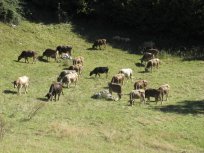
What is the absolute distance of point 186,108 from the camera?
123 feet

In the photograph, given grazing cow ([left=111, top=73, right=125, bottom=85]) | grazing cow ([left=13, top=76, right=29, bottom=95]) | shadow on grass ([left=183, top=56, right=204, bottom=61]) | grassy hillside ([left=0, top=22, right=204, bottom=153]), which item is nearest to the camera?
grassy hillside ([left=0, top=22, right=204, bottom=153])

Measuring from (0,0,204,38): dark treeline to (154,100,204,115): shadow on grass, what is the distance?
1699cm

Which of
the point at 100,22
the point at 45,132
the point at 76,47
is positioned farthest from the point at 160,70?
the point at 45,132

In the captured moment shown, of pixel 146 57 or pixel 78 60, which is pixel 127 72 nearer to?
pixel 78 60

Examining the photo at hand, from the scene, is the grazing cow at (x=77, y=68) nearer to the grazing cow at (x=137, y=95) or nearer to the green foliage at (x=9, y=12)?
the grazing cow at (x=137, y=95)

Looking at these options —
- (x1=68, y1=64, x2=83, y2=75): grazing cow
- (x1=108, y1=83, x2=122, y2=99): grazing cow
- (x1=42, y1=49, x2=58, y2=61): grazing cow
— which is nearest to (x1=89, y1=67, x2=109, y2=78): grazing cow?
(x1=68, y1=64, x2=83, y2=75): grazing cow

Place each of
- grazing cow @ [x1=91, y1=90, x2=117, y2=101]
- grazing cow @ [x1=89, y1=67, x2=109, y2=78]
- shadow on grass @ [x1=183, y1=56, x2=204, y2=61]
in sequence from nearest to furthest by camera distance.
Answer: grazing cow @ [x1=91, y1=90, x2=117, y2=101] < grazing cow @ [x1=89, y1=67, x2=109, y2=78] < shadow on grass @ [x1=183, y1=56, x2=204, y2=61]

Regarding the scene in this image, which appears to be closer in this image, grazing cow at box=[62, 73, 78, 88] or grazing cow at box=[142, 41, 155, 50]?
grazing cow at box=[62, 73, 78, 88]

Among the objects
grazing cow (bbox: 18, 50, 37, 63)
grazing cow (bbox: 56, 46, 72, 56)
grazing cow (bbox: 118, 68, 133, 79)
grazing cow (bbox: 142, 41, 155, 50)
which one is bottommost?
grazing cow (bbox: 118, 68, 133, 79)

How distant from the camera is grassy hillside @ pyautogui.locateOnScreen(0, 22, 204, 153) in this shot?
30127mm

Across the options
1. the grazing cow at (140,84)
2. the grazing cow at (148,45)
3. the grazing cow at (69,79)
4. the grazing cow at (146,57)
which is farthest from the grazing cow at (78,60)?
the grazing cow at (148,45)

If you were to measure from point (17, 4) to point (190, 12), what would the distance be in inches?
646

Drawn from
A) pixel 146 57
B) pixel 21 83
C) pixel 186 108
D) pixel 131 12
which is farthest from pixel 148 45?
pixel 21 83

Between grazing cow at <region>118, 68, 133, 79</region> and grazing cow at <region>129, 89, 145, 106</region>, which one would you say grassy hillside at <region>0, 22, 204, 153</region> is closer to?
grazing cow at <region>129, 89, 145, 106</region>
